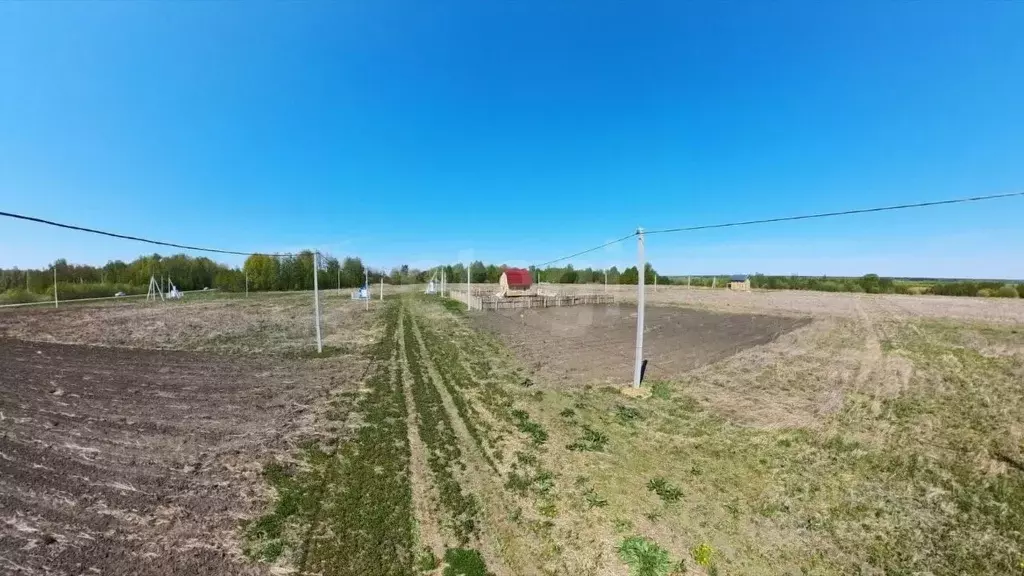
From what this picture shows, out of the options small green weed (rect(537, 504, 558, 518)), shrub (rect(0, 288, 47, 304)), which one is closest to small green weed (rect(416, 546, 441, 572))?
small green weed (rect(537, 504, 558, 518))

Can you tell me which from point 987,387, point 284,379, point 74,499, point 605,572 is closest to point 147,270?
point 284,379

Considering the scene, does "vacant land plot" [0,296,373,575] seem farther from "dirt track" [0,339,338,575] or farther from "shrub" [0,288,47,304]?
"shrub" [0,288,47,304]

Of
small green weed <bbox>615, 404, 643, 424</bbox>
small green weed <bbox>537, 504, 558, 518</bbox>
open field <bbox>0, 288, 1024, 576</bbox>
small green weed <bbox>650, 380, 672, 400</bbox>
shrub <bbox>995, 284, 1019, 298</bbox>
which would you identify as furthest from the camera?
shrub <bbox>995, 284, 1019, 298</bbox>

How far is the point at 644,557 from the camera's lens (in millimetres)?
3506

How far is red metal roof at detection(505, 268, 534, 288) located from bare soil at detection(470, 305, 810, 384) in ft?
41.3

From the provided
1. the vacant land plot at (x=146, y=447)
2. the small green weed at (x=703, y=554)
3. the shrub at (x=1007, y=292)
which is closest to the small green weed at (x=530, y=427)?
the small green weed at (x=703, y=554)

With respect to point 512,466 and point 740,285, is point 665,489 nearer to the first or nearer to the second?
point 512,466

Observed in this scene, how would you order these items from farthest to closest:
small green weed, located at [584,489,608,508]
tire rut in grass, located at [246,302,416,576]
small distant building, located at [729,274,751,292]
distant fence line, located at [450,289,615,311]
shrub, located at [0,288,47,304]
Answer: small distant building, located at [729,274,751,292] < shrub, located at [0,288,47,304] < distant fence line, located at [450,289,615,311] < small green weed, located at [584,489,608,508] < tire rut in grass, located at [246,302,416,576]

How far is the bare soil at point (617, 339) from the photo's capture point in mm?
10938

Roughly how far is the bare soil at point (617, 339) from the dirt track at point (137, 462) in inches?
265

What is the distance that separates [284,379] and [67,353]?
10.2 metres

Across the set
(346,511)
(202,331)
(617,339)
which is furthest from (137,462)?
(202,331)

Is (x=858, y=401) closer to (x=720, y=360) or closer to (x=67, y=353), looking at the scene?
(x=720, y=360)

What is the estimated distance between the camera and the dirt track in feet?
11.4
